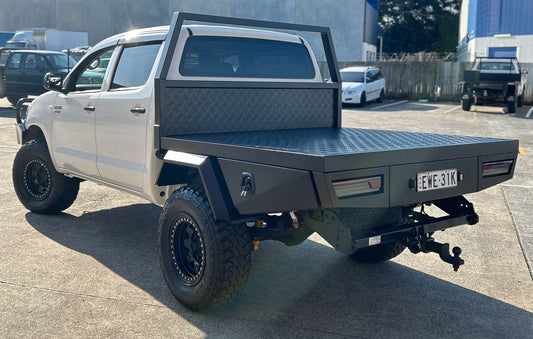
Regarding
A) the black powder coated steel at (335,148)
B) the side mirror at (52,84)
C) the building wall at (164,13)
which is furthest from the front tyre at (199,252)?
the building wall at (164,13)

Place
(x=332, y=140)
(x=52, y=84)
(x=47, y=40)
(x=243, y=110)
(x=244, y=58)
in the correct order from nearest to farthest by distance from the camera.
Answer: (x=332, y=140)
(x=243, y=110)
(x=244, y=58)
(x=52, y=84)
(x=47, y=40)

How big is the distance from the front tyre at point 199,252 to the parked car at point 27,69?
1660 centimetres

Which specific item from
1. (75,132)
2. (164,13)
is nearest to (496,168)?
(75,132)

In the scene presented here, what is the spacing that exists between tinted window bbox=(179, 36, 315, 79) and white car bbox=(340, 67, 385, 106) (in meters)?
17.4

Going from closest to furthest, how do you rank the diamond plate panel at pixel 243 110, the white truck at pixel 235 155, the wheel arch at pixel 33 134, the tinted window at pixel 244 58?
the white truck at pixel 235 155 → the diamond plate panel at pixel 243 110 → the tinted window at pixel 244 58 → the wheel arch at pixel 33 134

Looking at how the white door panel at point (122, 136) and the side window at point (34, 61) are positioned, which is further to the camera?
the side window at point (34, 61)

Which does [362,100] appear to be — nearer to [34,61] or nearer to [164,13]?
[34,61]

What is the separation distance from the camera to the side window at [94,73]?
5.55 m

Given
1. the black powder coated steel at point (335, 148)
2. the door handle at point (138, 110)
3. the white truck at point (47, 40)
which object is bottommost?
the black powder coated steel at point (335, 148)

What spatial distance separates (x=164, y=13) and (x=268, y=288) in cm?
3543

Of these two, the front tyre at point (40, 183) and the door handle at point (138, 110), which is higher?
the door handle at point (138, 110)

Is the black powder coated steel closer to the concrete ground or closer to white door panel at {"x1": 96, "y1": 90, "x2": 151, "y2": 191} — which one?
white door panel at {"x1": 96, "y1": 90, "x2": 151, "y2": 191}

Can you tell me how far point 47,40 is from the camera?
30656 mm

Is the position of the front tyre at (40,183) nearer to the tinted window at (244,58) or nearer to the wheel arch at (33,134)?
the wheel arch at (33,134)
